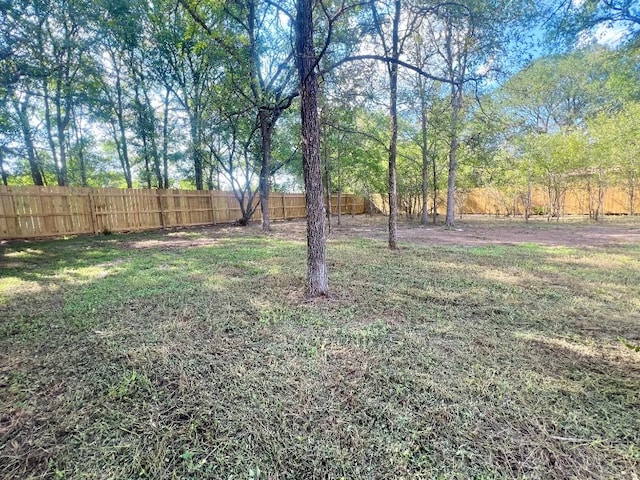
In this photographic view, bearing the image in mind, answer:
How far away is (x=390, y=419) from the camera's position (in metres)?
1.49

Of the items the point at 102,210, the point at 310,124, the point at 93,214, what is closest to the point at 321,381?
the point at 310,124

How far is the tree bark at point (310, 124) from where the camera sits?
304 cm

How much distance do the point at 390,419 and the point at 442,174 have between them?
14.8 m

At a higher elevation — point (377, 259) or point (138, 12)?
point (138, 12)

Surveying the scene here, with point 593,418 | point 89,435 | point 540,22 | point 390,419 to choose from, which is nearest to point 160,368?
point 89,435

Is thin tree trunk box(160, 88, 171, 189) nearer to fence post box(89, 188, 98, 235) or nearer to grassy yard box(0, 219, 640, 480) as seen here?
fence post box(89, 188, 98, 235)

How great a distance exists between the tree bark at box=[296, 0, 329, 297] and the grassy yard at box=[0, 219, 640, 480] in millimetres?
762

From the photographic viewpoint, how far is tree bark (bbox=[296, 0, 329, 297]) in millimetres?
3045

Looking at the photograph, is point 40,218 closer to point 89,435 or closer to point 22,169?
point 22,169

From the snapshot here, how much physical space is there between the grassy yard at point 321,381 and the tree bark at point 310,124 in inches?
30.0

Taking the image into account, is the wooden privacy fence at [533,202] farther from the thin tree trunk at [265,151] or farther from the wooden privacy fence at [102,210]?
the wooden privacy fence at [102,210]

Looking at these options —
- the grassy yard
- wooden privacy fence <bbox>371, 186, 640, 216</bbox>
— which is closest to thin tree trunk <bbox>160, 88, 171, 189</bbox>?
the grassy yard

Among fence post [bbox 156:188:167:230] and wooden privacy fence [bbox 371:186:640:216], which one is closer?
fence post [bbox 156:188:167:230]

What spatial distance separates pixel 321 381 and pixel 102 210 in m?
10.8
